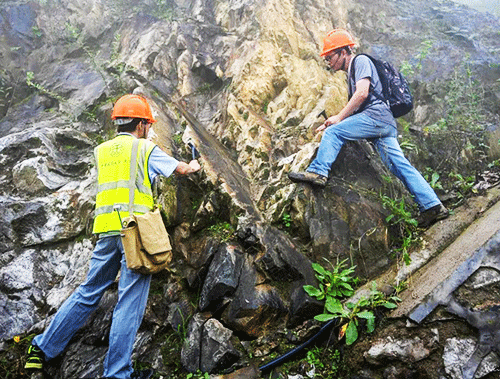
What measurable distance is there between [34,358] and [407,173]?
4701 mm

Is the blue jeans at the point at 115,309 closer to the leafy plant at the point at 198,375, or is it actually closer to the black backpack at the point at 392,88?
the leafy plant at the point at 198,375

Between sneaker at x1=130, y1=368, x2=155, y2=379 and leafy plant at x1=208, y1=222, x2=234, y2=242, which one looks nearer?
sneaker at x1=130, y1=368, x2=155, y2=379

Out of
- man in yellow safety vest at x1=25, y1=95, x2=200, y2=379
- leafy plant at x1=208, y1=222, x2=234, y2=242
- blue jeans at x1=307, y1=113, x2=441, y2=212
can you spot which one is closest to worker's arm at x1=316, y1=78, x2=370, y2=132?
blue jeans at x1=307, y1=113, x2=441, y2=212

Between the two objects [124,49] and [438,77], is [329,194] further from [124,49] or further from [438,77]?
[124,49]

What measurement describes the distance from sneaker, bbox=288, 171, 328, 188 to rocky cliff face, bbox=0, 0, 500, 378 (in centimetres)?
18

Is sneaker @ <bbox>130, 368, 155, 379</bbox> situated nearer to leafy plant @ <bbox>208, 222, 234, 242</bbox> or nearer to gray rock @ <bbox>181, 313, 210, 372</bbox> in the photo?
gray rock @ <bbox>181, 313, 210, 372</bbox>

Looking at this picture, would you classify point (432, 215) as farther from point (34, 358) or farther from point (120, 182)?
point (34, 358)

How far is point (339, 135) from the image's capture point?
435 centimetres

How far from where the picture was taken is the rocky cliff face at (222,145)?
3.61 metres

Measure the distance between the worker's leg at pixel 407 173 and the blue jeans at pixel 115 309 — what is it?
340cm

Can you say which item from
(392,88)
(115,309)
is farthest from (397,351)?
(392,88)

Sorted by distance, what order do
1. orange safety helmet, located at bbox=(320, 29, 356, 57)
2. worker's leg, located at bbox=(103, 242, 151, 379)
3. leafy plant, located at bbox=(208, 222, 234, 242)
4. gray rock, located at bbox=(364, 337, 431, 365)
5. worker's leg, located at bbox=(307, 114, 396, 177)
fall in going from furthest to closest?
orange safety helmet, located at bbox=(320, 29, 356, 57), worker's leg, located at bbox=(307, 114, 396, 177), leafy plant, located at bbox=(208, 222, 234, 242), worker's leg, located at bbox=(103, 242, 151, 379), gray rock, located at bbox=(364, 337, 431, 365)

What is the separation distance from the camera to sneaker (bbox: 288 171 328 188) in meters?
4.20

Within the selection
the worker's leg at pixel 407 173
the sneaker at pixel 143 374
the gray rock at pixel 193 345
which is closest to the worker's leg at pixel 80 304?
the sneaker at pixel 143 374
